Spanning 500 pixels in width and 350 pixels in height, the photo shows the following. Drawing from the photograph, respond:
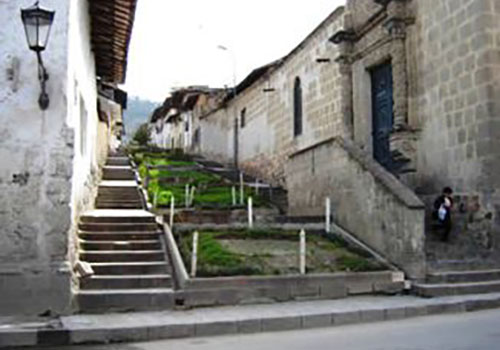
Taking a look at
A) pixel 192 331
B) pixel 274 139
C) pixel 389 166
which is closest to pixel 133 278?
pixel 192 331

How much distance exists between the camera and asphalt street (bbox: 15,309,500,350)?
6.77 meters

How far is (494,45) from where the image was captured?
39.3 ft

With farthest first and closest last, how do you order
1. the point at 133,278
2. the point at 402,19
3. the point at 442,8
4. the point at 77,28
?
the point at 402,19, the point at 442,8, the point at 77,28, the point at 133,278

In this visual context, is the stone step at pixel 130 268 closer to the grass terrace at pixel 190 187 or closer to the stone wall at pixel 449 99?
the stone wall at pixel 449 99

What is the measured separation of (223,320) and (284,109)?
17.4 metres

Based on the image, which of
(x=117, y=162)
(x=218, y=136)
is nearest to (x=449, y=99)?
(x=117, y=162)

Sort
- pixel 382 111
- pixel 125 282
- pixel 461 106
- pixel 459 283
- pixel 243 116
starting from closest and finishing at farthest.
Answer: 1. pixel 125 282
2. pixel 459 283
3. pixel 461 106
4. pixel 382 111
5. pixel 243 116

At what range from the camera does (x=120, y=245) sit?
11.0 m

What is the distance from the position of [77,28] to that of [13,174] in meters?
2.96

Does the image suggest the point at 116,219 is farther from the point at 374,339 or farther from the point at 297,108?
the point at 297,108

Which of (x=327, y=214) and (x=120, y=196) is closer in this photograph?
(x=327, y=214)

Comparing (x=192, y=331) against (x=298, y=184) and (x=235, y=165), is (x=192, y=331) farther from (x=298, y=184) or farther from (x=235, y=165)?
(x=235, y=165)

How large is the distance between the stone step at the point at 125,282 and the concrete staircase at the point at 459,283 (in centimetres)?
432

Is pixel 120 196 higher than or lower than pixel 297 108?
lower
